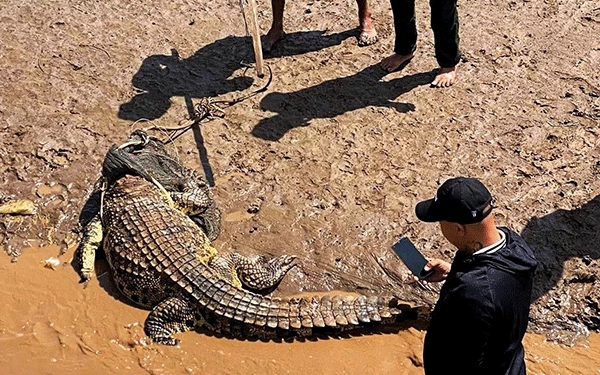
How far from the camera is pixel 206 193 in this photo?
222 inches

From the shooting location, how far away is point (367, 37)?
290 inches

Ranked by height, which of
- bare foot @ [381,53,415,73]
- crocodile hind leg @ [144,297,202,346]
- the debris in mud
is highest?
bare foot @ [381,53,415,73]

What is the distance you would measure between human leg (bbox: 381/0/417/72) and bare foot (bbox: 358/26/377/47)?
460 millimetres

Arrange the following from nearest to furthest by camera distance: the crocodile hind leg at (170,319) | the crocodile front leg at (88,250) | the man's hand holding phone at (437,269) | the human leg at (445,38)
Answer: the man's hand holding phone at (437,269)
the crocodile hind leg at (170,319)
the crocodile front leg at (88,250)
the human leg at (445,38)

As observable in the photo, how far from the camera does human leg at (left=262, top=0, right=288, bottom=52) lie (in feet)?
24.0

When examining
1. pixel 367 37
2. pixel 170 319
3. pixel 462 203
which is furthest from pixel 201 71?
pixel 462 203

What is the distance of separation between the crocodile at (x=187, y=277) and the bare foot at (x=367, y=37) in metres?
2.92

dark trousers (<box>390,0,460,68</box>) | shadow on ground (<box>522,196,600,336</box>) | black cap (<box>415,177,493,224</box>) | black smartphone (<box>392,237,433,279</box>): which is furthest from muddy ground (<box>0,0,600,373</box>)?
black cap (<box>415,177,493,224</box>)

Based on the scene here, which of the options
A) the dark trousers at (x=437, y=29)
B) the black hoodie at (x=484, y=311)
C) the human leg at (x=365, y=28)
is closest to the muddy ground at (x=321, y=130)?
the human leg at (x=365, y=28)

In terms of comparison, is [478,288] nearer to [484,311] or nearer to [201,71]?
[484,311]

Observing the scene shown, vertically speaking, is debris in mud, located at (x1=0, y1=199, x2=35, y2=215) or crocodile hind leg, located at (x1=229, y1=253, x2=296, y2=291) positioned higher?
debris in mud, located at (x1=0, y1=199, x2=35, y2=215)

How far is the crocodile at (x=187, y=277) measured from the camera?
4547 mm

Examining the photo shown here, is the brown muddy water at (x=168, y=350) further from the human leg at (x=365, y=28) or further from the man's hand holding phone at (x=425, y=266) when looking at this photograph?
the human leg at (x=365, y=28)

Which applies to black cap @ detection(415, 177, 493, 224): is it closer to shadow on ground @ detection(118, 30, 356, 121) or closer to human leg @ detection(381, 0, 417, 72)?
human leg @ detection(381, 0, 417, 72)
